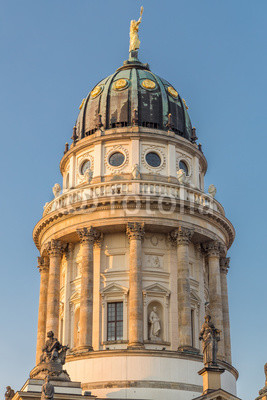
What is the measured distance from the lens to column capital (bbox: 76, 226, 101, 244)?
52.3 m

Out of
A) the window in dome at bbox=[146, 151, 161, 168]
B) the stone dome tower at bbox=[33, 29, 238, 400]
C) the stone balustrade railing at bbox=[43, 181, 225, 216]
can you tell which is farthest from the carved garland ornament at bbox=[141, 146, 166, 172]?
the stone balustrade railing at bbox=[43, 181, 225, 216]

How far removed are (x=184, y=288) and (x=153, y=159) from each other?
10.5m

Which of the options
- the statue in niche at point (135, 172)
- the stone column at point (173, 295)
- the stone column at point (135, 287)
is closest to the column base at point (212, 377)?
the stone column at point (135, 287)

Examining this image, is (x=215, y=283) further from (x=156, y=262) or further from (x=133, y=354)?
(x=133, y=354)

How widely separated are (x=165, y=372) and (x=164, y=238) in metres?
9.78

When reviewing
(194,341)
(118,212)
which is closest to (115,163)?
(118,212)

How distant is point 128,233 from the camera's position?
51.8 m

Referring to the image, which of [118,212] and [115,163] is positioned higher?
[115,163]

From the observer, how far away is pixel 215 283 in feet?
179

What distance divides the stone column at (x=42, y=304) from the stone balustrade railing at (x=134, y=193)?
16.1 ft

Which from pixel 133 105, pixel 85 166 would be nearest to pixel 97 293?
pixel 85 166

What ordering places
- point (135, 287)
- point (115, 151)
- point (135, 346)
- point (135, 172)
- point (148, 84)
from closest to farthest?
point (135, 346)
point (135, 287)
point (135, 172)
point (115, 151)
point (148, 84)

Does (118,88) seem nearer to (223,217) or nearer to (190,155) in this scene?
(190,155)

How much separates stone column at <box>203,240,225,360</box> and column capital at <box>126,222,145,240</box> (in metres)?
5.99
